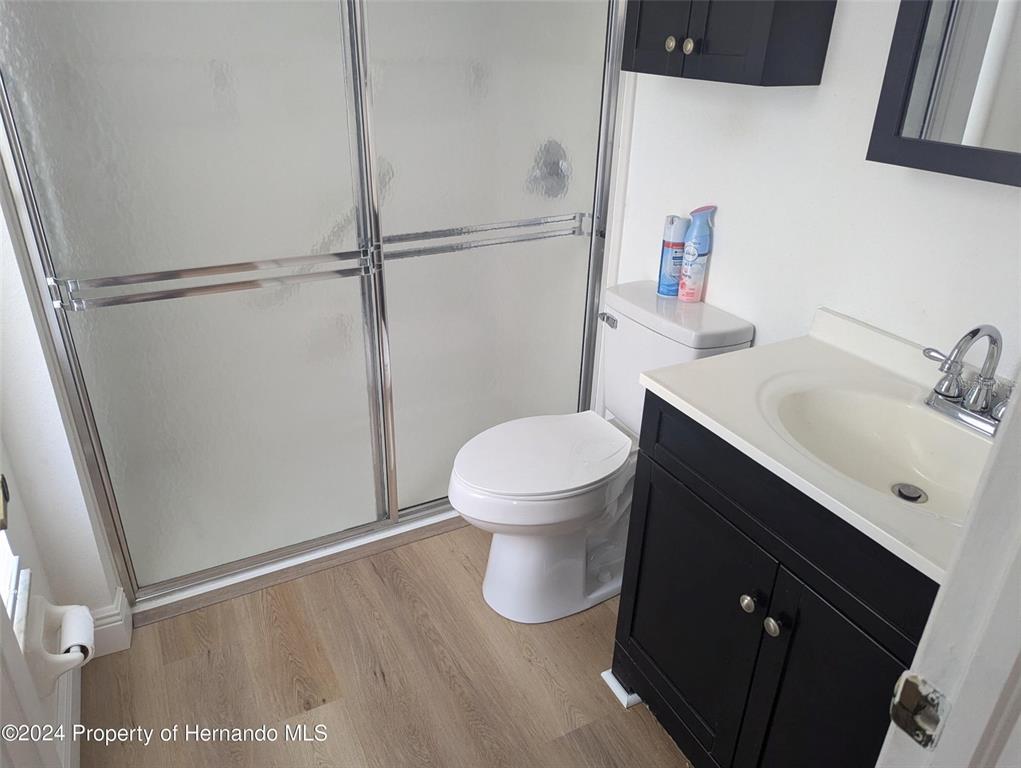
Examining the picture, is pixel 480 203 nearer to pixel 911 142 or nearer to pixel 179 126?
pixel 179 126

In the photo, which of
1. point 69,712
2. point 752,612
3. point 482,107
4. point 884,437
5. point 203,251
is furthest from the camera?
point 482,107

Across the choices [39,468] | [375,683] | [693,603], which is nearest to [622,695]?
[693,603]

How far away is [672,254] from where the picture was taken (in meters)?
1.97

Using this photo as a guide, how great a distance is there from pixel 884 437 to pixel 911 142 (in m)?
0.54

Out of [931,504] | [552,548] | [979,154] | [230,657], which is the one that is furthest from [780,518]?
[230,657]

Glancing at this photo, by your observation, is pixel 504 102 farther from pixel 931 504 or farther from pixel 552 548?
pixel 931 504

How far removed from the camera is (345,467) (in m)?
2.26

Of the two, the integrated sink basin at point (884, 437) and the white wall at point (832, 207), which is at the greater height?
the white wall at point (832, 207)

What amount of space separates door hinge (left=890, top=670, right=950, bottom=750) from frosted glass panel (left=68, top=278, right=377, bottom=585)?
1.65 m

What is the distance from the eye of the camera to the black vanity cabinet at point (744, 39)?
4.80 feet

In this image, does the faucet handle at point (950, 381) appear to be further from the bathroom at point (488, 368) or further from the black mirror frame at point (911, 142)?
the black mirror frame at point (911, 142)

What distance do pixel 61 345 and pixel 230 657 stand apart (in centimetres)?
88

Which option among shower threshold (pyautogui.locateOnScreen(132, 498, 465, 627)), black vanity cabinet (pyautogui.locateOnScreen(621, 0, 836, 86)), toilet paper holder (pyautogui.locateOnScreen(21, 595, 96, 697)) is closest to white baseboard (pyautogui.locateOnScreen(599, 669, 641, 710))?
shower threshold (pyautogui.locateOnScreen(132, 498, 465, 627))

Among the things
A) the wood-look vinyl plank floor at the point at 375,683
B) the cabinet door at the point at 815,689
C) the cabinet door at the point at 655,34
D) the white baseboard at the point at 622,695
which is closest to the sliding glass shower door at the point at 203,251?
the wood-look vinyl plank floor at the point at 375,683
